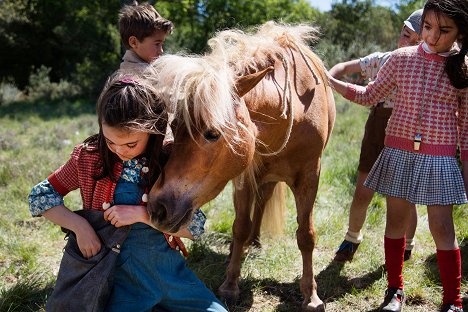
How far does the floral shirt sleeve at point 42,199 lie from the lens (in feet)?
5.99

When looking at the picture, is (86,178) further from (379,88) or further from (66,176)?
(379,88)

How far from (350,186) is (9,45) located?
63.1 feet

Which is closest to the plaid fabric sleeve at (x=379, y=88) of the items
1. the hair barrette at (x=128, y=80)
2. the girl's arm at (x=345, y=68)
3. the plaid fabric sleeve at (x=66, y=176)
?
the girl's arm at (x=345, y=68)

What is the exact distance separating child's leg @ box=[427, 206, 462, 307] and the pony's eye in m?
1.40

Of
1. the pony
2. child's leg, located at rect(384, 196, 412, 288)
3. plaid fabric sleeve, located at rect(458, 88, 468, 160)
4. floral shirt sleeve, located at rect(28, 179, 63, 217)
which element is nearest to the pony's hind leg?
the pony

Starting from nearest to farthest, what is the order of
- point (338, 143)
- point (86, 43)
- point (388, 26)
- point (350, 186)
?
1. point (350, 186)
2. point (338, 143)
3. point (86, 43)
4. point (388, 26)

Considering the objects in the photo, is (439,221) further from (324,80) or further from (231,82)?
(231,82)

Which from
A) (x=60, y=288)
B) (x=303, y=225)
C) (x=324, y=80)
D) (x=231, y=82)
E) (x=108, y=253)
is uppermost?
(x=231, y=82)

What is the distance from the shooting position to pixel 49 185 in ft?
6.14

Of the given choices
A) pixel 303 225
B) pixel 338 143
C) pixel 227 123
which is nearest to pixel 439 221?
pixel 303 225

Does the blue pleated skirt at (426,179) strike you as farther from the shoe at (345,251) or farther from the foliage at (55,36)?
the foliage at (55,36)

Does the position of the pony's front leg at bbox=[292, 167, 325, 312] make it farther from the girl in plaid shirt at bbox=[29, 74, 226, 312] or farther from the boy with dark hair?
the boy with dark hair

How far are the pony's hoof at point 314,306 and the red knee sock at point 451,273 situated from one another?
70 cm

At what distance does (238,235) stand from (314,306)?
71 cm
